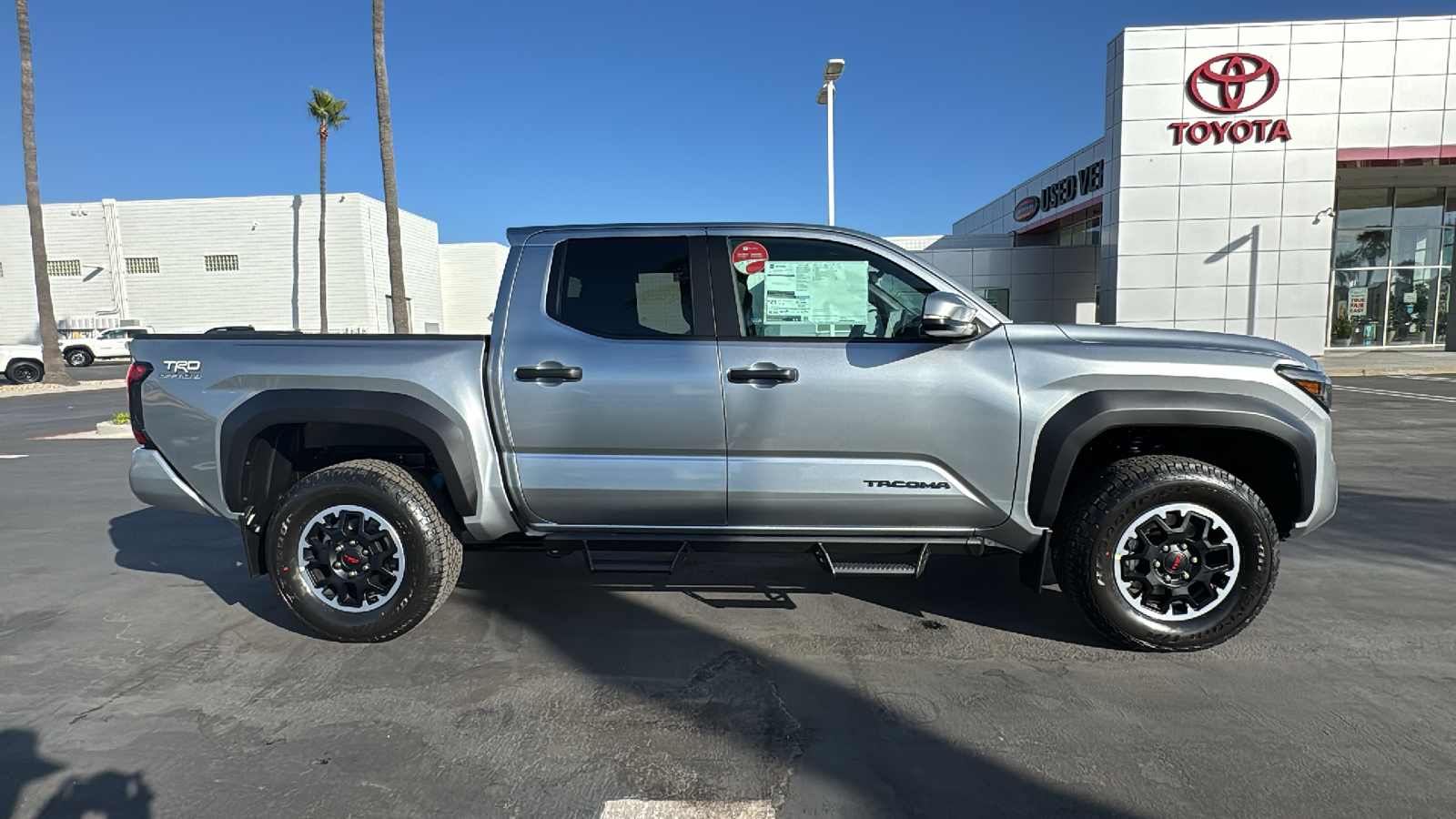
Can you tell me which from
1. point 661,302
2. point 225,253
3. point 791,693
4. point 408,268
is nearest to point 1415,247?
point 661,302

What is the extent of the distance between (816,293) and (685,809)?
217 centimetres

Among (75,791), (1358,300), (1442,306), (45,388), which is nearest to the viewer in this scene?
(75,791)

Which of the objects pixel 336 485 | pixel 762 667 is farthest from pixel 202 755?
pixel 762 667

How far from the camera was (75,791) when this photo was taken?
2373 mm

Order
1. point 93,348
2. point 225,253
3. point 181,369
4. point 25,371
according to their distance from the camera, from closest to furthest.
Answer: point 181,369
point 25,371
point 93,348
point 225,253

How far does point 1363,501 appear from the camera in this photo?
5766 millimetres

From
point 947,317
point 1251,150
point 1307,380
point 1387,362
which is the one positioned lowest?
point 1387,362

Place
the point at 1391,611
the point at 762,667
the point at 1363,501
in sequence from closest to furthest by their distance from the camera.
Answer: the point at 762,667, the point at 1391,611, the point at 1363,501

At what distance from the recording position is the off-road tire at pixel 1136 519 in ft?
10.4

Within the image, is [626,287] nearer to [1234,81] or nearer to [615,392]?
[615,392]

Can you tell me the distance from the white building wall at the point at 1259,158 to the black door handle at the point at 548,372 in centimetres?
1940

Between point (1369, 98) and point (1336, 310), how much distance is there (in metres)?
7.17

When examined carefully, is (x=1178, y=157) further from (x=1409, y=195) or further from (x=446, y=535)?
(x=446, y=535)

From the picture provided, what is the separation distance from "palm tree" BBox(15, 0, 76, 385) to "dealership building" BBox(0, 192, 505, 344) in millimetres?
17081
